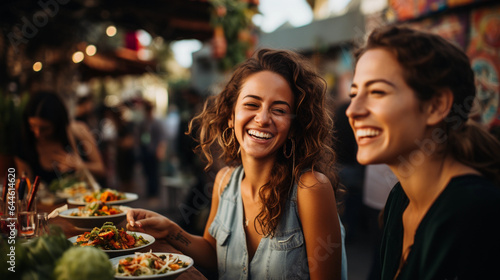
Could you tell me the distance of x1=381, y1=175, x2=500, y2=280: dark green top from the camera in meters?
1.06

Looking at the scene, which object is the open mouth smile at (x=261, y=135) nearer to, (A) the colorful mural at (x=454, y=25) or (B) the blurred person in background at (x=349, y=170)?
(B) the blurred person in background at (x=349, y=170)

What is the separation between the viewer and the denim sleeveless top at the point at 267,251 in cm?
175

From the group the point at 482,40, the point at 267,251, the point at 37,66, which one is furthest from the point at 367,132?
the point at 37,66

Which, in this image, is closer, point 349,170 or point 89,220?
point 89,220

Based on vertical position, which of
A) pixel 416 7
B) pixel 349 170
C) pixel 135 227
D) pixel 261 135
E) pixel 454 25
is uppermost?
pixel 416 7

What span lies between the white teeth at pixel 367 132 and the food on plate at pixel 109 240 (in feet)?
3.23

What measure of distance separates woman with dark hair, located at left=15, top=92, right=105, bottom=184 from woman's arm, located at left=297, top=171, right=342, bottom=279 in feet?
7.90

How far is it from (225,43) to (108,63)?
144 inches

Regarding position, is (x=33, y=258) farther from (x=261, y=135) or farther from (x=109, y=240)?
(x=261, y=135)

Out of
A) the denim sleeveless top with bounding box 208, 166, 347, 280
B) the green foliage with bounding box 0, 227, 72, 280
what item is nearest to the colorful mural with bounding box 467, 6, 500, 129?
the denim sleeveless top with bounding box 208, 166, 347, 280

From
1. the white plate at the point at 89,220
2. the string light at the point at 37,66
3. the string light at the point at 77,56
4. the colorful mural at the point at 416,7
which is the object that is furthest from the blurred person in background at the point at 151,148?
the white plate at the point at 89,220

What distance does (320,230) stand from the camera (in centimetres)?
171

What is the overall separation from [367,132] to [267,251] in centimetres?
82

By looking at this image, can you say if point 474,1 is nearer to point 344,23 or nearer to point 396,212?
point 344,23
